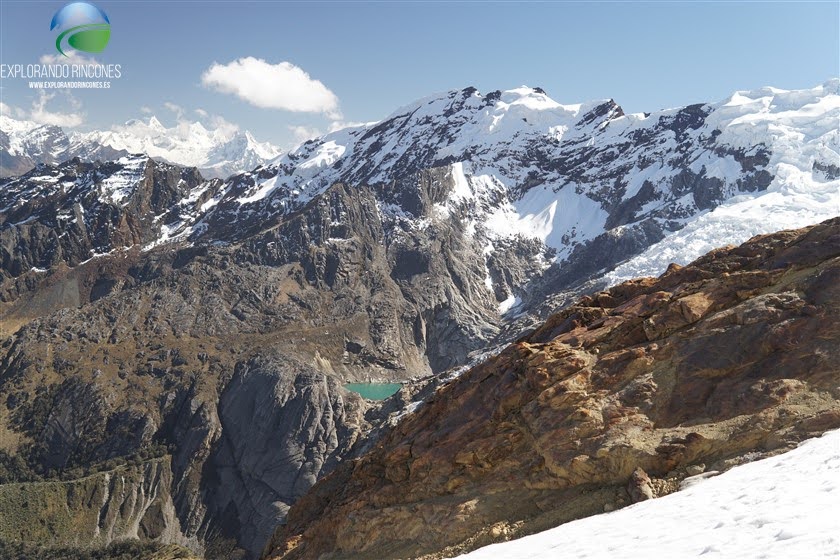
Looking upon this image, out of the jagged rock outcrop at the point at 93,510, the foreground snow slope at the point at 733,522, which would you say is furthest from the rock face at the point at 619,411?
the jagged rock outcrop at the point at 93,510

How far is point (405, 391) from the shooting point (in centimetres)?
15838

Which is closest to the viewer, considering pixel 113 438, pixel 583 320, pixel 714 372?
pixel 714 372

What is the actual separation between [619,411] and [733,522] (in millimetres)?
10066

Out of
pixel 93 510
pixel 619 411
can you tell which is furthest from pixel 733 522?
pixel 93 510

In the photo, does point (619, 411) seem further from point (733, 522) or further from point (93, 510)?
point (93, 510)

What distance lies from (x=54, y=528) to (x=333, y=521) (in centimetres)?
12604

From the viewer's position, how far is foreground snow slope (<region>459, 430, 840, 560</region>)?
16.2 meters

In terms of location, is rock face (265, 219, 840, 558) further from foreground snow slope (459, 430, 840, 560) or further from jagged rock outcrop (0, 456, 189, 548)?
jagged rock outcrop (0, 456, 189, 548)

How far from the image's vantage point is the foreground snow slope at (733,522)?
1620cm

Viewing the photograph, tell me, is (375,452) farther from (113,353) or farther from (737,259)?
(113,353)


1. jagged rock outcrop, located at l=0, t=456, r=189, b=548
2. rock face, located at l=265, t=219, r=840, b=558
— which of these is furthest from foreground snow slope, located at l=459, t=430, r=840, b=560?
jagged rock outcrop, located at l=0, t=456, r=189, b=548

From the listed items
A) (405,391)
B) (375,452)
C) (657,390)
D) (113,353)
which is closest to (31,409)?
(113,353)

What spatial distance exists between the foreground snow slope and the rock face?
6.94ft

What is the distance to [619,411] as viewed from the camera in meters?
28.2
